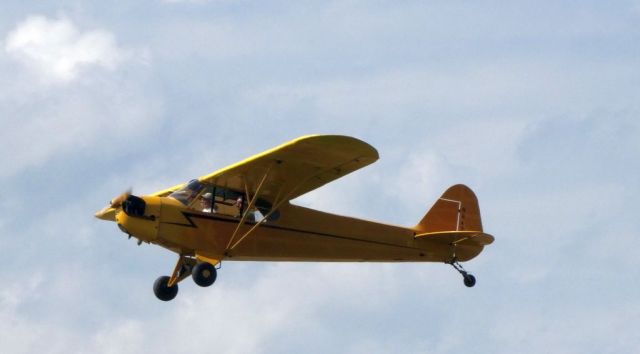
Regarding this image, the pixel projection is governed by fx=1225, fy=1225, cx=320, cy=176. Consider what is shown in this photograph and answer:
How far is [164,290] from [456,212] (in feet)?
20.2

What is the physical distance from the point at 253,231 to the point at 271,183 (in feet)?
2.86

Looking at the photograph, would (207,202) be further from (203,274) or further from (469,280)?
(469,280)

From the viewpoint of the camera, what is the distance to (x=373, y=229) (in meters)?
22.2

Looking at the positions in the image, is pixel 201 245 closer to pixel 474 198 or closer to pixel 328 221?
pixel 328 221

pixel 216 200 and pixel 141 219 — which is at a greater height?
pixel 216 200

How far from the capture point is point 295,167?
66.1ft

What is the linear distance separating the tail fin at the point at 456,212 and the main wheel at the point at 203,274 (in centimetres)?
494

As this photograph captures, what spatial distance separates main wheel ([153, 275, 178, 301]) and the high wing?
6.79ft

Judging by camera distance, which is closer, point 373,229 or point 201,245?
point 201,245

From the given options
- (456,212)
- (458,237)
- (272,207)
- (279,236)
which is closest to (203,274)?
(279,236)

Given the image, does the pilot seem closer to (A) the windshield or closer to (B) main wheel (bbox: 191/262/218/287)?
(A) the windshield

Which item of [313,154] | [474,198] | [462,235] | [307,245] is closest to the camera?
[313,154]

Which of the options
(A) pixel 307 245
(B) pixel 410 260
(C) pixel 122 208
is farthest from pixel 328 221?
(C) pixel 122 208

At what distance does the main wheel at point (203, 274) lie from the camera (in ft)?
66.1
